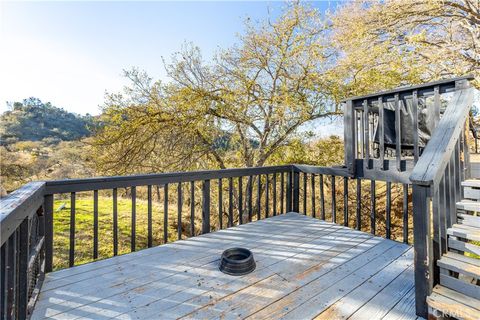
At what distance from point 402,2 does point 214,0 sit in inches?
176

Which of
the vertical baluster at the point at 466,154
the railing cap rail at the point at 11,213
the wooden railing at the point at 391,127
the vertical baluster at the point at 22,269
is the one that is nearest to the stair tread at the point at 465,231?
the vertical baluster at the point at 466,154

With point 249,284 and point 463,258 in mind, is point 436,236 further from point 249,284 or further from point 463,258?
point 249,284

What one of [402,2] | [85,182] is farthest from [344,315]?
[402,2]

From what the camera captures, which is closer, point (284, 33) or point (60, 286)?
point (60, 286)

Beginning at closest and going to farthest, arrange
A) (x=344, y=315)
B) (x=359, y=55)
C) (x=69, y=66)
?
(x=344, y=315) → (x=69, y=66) → (x=359, y=55)

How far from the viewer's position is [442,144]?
1.61 m

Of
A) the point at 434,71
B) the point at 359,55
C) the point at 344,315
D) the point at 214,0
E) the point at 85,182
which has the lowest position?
the point at 344,315

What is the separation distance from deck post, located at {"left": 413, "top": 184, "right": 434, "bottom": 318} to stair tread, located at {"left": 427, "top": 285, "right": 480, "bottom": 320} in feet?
0.20

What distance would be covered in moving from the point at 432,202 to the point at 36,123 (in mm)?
13616

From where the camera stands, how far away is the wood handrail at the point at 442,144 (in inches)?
57.5

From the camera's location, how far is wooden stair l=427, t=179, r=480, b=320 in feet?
4.47

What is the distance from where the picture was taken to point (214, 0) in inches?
218

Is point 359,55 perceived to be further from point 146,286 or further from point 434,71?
point 146,286

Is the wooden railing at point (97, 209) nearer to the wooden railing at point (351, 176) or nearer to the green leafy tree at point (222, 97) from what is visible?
the wooden railing at point (351, 176)
